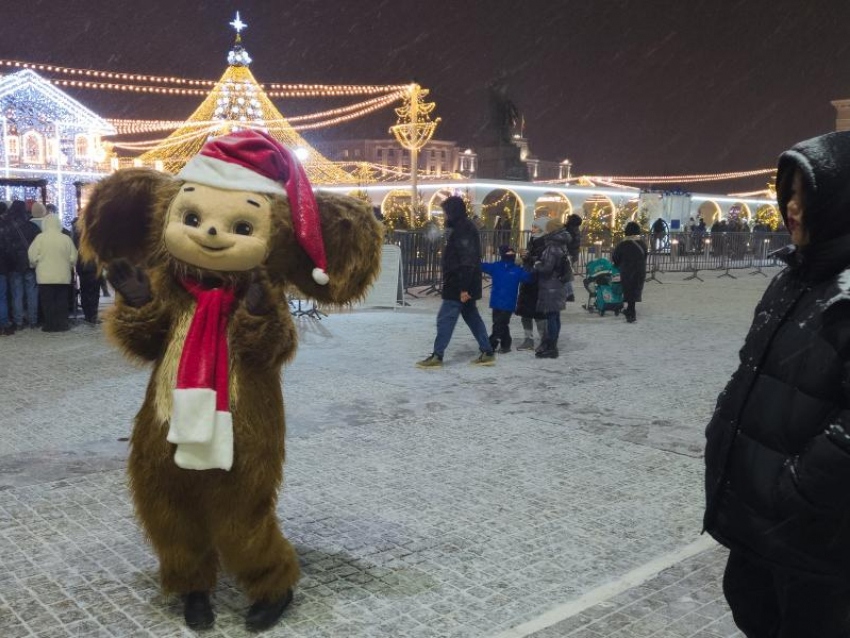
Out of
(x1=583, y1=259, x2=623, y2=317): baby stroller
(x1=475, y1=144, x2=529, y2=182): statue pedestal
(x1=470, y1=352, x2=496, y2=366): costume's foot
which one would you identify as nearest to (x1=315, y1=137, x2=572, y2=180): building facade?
(x1=475, y1=144, x2=529, y2=182): statue pedestal

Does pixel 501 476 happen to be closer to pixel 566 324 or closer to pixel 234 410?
pixel 234 410

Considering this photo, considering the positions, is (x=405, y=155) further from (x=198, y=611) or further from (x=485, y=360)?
(x=198, y=611)

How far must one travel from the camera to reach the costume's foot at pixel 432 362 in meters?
8.59

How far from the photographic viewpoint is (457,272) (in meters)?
8.52

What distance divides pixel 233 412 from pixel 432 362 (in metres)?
5.60

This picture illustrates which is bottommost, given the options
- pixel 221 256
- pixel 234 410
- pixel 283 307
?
pixel 234 410

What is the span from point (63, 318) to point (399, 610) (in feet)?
30.5

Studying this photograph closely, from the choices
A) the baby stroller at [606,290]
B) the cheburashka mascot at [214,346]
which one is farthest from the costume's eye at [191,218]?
the baby stroller at [606,290]

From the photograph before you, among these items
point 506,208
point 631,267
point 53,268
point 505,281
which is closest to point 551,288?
point 505,281

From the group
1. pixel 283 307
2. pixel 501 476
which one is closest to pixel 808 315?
pixel 283 307

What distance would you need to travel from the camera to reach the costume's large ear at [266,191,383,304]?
3.41m

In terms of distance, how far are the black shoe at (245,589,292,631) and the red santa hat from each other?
1.33 meters

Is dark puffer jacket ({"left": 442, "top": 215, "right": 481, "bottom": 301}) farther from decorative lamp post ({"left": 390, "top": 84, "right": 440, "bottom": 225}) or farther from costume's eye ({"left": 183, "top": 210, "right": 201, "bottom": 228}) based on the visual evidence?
decorative lamp post ({"left": 390, "top": 84, "right": 440, "bottom": 225})

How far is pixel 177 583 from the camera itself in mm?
3170
